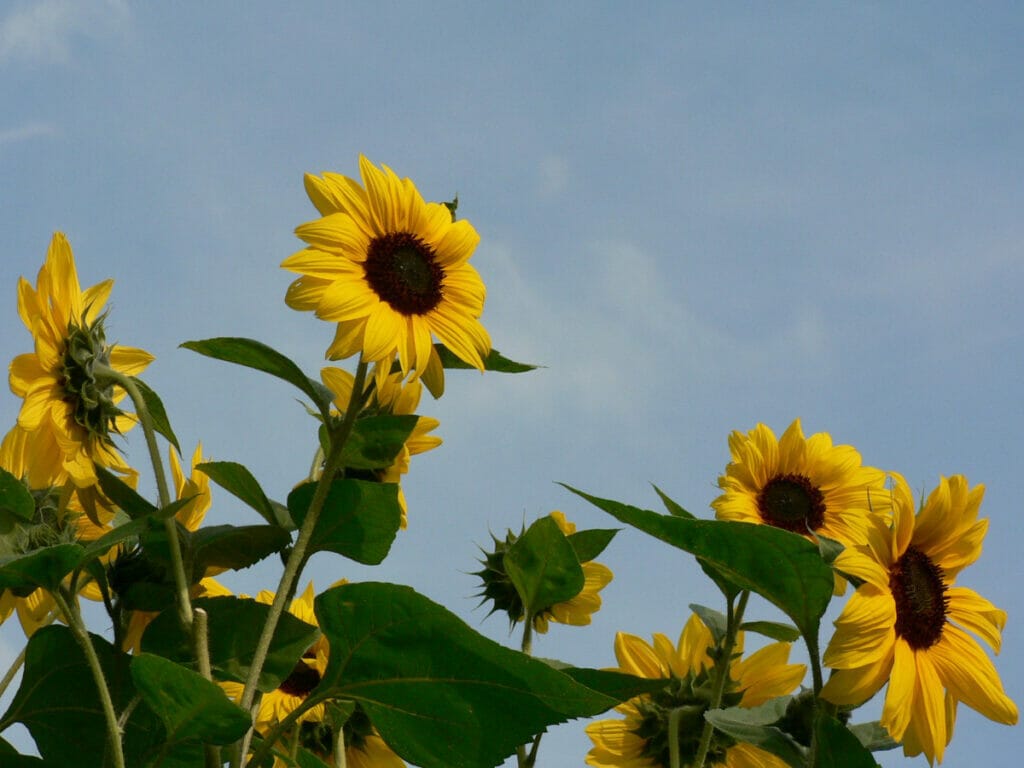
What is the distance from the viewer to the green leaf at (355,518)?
1.60 m

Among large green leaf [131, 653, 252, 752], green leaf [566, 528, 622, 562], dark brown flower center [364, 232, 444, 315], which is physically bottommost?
large green leaf [131, 653, 252, 752]

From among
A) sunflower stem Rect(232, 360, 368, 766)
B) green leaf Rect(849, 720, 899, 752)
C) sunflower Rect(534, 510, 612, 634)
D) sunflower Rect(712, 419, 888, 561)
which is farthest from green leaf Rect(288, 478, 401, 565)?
sunflower Rect(712, 419, 888, 561)

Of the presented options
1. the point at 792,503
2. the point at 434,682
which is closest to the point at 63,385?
the point at 434,682

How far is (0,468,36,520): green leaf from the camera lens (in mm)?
1443

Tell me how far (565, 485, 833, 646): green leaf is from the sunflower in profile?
1056 millimetres

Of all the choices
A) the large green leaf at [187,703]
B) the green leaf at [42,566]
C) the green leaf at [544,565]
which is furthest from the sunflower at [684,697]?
the green leaf at [42,566]

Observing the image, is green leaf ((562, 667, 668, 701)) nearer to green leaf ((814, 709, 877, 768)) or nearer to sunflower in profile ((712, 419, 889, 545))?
green leaf ((814, 709, 877, 768))

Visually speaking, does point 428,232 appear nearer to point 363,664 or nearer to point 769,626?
point 363,664

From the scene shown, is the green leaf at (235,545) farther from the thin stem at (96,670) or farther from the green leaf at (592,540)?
the green leaf at (592,540)

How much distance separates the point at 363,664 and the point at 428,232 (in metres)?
0.61

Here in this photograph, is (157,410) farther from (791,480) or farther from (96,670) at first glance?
(791,480)

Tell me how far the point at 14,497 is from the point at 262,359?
0.32m

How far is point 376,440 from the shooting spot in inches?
64.9

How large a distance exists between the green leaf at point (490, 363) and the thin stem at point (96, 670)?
564 mm
